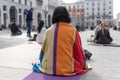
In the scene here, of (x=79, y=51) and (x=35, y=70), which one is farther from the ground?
(x=79, y=51)

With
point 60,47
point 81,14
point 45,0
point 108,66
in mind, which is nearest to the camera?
point 60,47

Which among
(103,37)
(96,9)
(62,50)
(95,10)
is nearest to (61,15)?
(62,50)

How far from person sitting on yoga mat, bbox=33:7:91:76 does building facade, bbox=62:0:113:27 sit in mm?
133326

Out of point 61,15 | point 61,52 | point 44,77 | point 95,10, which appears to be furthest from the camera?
point 95,10

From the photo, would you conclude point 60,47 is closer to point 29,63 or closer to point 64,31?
point 64,31

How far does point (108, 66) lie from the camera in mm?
6605

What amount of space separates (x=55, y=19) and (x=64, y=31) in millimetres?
384

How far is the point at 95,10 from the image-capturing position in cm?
14325

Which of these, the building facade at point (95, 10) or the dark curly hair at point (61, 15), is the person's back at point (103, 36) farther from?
the building facade at point (95, 10)

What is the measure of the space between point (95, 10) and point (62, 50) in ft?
460

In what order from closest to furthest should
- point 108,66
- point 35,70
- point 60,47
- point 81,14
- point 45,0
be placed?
point 60,47
point 35,70
point 108,66
point 45,0
point 81,14

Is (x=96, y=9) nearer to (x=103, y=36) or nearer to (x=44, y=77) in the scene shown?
(x=103, y=36)

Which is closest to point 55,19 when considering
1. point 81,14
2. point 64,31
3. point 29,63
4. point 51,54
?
point 64,31

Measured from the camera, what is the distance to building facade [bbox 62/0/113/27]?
13936cm
